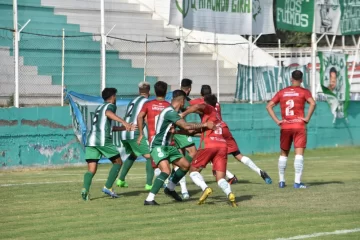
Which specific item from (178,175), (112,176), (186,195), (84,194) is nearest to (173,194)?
(178,175)

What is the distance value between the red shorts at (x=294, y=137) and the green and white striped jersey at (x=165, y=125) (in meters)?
3.99

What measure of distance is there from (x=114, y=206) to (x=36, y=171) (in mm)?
8991

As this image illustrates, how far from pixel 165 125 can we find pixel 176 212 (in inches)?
59.2

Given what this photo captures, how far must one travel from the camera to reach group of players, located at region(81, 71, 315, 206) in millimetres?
14969

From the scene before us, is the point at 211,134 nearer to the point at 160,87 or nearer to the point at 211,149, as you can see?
the point at 211,149

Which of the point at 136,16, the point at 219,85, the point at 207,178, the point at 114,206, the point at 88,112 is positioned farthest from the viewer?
the point at 136,16

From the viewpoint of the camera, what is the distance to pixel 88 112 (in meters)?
25.4

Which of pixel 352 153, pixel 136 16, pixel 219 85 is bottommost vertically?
pixel 352 153

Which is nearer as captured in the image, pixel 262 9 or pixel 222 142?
pixel 222 142

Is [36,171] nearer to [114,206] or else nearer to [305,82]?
[114,206]

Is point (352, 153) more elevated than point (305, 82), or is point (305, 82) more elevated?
point (305, 82)

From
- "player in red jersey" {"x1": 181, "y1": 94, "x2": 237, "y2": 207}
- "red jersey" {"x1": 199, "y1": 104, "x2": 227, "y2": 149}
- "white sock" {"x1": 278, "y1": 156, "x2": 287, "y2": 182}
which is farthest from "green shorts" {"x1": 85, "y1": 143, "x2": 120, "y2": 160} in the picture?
"white sock" {"x1": 278, "y1": 156, "x2": 287, "y2": 182}

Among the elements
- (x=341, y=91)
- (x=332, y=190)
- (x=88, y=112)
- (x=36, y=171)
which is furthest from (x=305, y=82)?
(x=332, y=190)

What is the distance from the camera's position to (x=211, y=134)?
15133 mm
